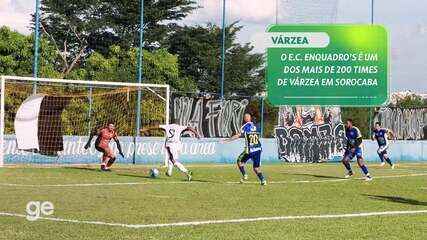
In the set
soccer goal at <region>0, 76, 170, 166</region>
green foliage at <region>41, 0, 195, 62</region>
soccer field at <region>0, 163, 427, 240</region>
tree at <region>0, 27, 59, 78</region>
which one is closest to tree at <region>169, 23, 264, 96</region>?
green foliage at <region>41, 0, 195, 62</region>

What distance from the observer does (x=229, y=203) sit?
55.2 feet

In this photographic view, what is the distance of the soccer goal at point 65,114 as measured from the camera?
3173 centimetres

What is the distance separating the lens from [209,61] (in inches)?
2549

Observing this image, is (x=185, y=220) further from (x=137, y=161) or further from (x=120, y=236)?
(x=137, y=161)

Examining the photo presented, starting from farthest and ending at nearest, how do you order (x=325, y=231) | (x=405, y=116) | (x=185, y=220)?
(x=405, y=116)
(x=185, y=220)
(x=325, y=231)

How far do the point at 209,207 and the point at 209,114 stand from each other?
24569 mm

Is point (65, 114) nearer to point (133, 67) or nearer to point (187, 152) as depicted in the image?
point (187, 152)

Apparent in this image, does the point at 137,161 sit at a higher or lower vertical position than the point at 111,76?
lower

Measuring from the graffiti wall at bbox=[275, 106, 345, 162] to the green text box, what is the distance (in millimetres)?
767

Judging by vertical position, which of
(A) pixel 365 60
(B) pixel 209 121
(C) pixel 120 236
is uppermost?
(A) pixel 365 60

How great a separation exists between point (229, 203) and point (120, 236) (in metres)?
5.70

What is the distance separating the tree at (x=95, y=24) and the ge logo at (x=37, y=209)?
47.0 meters

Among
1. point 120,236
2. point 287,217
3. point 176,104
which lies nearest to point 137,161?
point 176,104

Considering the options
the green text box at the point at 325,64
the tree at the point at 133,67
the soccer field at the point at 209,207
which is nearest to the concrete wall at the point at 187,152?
the green text box at the point at 325,64
